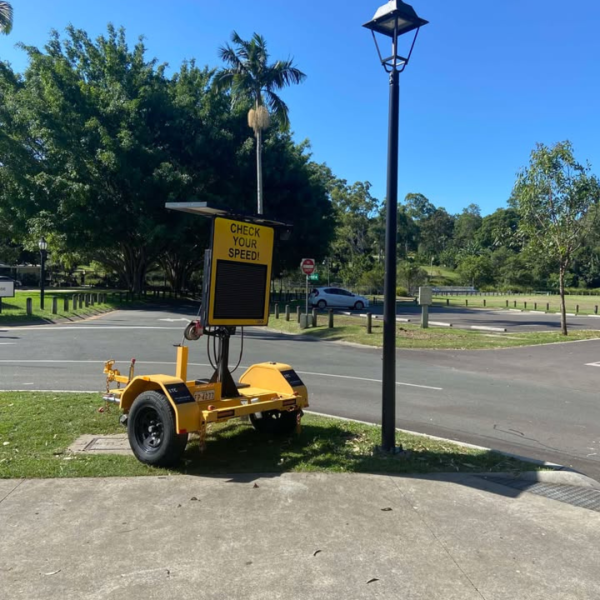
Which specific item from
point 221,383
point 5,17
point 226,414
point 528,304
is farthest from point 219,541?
point 528,304

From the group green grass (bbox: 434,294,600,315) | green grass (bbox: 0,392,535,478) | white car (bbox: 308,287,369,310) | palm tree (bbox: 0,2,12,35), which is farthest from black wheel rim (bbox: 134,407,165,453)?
green grass (bbox: 434,294,600,315)

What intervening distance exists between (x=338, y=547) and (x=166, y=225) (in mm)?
30868

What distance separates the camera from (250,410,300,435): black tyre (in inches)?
248

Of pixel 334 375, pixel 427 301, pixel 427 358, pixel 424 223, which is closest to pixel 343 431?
pixel 334 375

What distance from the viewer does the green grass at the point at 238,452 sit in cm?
525

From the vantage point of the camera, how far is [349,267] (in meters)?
71.0

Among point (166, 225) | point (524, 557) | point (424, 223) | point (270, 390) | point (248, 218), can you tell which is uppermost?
point (424, 223)

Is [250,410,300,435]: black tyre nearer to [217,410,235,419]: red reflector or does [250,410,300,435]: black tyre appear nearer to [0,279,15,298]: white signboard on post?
[217,410,235,419]: red reflector

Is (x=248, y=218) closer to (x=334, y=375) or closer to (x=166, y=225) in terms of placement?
(x=334, y=375)

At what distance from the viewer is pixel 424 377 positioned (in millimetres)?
11797

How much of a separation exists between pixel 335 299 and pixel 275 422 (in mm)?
30379

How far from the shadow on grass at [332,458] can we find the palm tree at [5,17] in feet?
87.8

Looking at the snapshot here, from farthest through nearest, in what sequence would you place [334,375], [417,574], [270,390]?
1. [334,375]
2. [270,390]
3. [417,574]

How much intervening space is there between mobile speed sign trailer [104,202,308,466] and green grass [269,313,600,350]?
1161 centimetres
